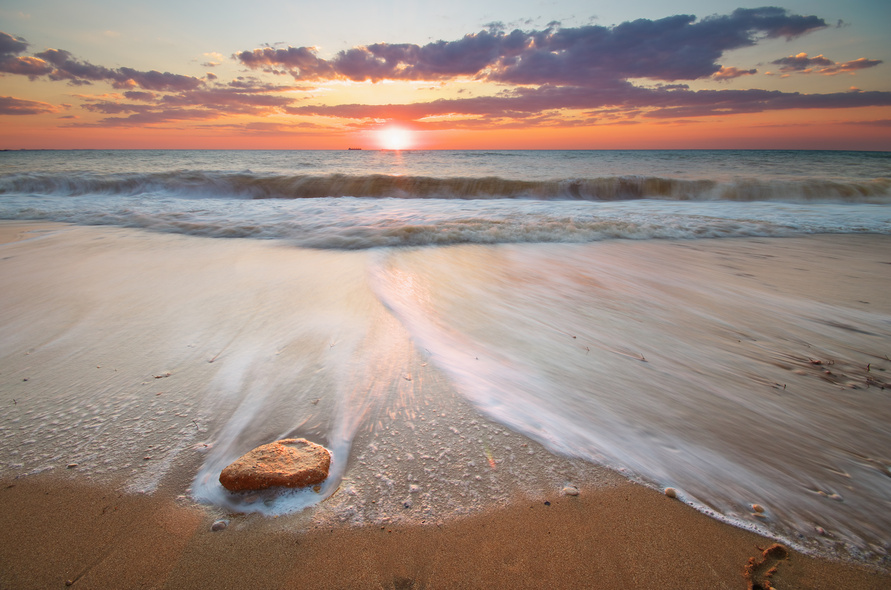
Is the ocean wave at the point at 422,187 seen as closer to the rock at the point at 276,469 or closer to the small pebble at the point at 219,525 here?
the rock at the point at 276,469

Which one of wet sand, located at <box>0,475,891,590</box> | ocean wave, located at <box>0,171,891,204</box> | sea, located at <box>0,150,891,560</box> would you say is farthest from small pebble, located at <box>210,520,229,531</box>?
ocean wave, located at <box>0,171,891,204</box>

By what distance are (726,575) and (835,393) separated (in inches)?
63.3

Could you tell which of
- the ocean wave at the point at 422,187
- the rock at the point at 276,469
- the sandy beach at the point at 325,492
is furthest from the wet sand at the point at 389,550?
the ocean wave at the point at 422,187

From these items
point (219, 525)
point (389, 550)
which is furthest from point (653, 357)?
point (219, 525)

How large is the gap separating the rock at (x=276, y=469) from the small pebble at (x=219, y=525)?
11 centimetres

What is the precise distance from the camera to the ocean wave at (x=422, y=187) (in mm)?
12805

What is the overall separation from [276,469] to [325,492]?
195 mm

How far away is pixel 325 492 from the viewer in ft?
4.34

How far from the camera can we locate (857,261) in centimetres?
486

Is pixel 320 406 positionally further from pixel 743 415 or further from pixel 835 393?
pixel 835 393

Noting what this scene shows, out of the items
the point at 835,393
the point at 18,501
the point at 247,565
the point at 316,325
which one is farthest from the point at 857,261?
the point at 18,501

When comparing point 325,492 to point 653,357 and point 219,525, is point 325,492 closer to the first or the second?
point 219,525

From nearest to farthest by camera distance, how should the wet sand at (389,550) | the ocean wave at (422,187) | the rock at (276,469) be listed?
the wet sand at (389,550), the rock at (276,469), the ocean wave at (422,187)

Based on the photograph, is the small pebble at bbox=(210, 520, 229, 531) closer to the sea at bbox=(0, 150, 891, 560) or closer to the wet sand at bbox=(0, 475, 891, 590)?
the wet sand at bbox=(0, 475, 891, 590)
